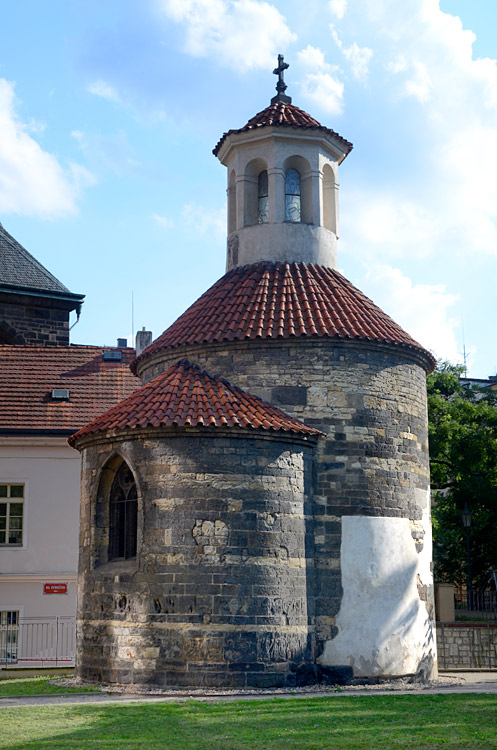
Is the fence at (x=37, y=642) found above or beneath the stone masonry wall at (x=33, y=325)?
beneath

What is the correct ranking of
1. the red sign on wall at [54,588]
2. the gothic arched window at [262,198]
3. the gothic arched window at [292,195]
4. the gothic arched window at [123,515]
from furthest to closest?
the red sign on wall at [54,588] → the gothic arched window at [262,198] → the gothic arched window at [292,195] → the gothic arched window at [123,515]

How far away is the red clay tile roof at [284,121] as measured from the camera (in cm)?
2055

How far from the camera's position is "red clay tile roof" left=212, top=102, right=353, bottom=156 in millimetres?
20547

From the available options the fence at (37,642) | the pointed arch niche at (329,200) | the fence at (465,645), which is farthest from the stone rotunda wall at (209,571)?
the fence at (465,645)

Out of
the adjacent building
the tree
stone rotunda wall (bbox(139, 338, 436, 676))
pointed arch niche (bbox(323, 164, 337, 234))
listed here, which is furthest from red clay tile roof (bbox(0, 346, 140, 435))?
the tree

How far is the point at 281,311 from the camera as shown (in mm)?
18281

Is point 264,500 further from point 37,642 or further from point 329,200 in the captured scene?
point 37,642

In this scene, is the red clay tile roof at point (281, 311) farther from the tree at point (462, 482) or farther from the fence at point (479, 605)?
the tree at point (462, 482)

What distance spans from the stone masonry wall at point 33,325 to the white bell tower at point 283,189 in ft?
35.2

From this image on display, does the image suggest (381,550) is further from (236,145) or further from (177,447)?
(236,145)

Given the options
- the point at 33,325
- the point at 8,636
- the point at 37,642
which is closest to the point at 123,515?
the point at 37,642

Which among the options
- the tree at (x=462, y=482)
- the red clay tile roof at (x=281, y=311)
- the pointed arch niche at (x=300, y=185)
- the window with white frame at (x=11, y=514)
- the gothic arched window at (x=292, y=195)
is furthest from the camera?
the tree at (x=462, y=482)

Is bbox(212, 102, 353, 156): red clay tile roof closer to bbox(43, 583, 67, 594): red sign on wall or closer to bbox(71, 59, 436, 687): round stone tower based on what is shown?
bbox(71, 59, 436, 687): round stone tower

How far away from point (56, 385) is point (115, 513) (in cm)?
874
